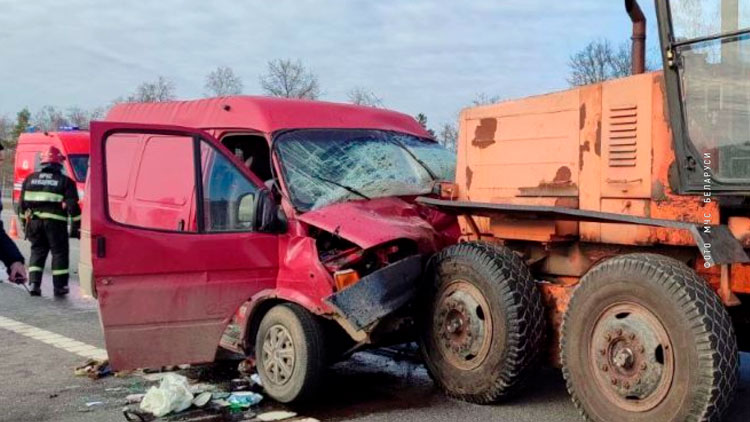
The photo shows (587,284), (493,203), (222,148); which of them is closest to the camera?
(587,284)

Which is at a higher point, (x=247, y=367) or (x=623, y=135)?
(x=623, y=135)

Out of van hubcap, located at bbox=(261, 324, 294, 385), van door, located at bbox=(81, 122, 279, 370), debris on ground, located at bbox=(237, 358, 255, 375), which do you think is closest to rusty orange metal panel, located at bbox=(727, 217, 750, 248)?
van hubcap, located at bbox=(261, 324, 294, 385)

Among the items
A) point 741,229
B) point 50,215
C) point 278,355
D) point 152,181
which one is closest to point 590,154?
point 741,229

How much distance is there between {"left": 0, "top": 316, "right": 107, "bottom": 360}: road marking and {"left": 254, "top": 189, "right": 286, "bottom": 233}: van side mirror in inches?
89.2

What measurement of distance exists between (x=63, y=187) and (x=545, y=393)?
24.9 feet

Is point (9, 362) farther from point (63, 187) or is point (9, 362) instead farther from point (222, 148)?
point (63, 187)

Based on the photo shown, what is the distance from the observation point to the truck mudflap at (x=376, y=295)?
4875 millimetres

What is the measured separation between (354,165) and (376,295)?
5.42 ft

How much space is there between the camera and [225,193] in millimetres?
5598

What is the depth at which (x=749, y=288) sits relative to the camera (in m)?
4.12

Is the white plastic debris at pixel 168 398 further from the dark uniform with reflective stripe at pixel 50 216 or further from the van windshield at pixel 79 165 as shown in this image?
the van windshield at pixel 79 165

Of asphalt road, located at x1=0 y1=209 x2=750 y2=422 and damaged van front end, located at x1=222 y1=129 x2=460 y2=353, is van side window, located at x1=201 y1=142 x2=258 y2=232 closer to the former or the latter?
damaged van front end, located at x1=222 y1=129 x2=460 y2=353

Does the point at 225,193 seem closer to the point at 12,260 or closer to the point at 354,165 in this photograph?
the point at 354,165

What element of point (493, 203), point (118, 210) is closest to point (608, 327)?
point (493, 203)
